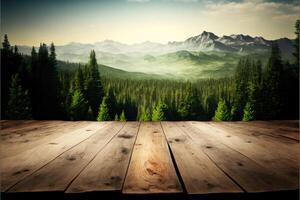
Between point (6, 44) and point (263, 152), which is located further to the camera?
point (6, 44)

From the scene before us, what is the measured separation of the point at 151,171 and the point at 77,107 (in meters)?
47.2

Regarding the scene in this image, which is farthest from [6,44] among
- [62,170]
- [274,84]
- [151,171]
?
[151,171]

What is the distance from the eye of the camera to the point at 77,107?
46.7m

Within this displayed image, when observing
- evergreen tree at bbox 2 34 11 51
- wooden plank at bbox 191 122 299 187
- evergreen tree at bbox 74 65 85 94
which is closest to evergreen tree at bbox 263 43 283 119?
evergreen tree at bbox 74 65 85 94

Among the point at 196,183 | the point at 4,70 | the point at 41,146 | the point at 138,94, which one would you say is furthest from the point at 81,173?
the point at 138,94

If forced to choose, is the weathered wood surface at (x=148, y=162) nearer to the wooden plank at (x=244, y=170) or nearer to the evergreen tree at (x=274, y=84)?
the wooden plank at (x=244, y=170)

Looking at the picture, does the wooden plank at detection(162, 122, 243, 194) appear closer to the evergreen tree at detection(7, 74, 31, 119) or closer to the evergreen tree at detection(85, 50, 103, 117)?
the evergreen tree at detection(7, 74, 31, 119)

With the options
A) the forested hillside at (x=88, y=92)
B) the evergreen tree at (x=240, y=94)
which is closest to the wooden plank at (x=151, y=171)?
the forested hillside at (x=88, y=92)

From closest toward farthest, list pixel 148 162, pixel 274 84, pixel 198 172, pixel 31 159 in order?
pixel 198 172
pixel 148 162
pixel 31 159
pixel 274 84

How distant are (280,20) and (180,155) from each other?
2733 inches

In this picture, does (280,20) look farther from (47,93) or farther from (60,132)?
(60,132)

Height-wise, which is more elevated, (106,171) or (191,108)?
(106,171)

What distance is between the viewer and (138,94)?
9244cm

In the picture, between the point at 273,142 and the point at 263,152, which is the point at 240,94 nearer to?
the point at 273,142
